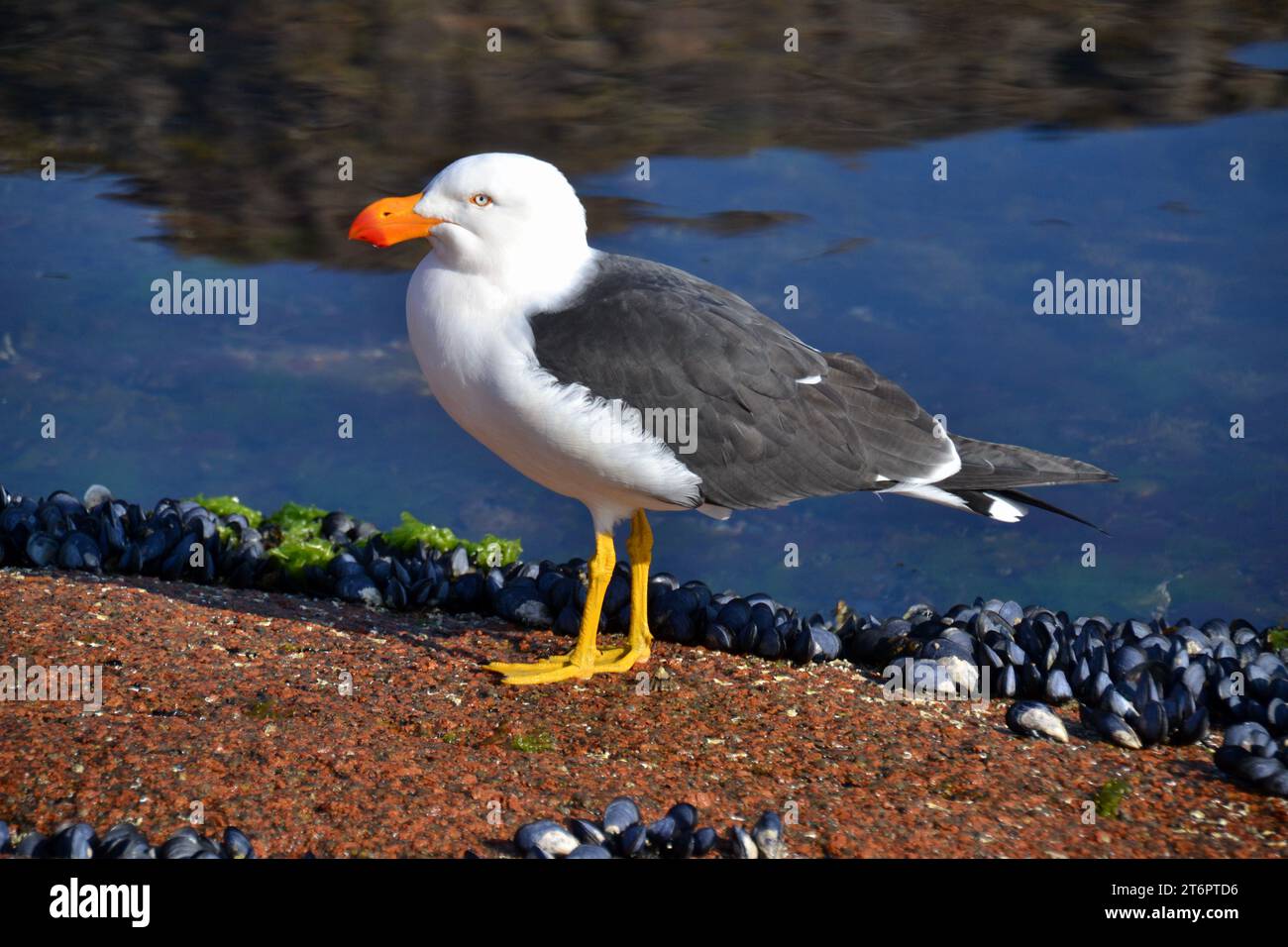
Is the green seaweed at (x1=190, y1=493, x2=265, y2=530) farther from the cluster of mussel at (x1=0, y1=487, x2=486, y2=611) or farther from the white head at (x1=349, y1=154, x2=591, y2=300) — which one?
the white head at (x1=349, y1=154, x2=591, y2=300)

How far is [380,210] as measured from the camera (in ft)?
18.2

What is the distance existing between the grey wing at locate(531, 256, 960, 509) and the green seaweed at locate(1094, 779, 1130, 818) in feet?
5.43

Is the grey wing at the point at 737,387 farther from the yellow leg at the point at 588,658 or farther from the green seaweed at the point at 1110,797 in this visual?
the green seaweed at the point at 1110,797

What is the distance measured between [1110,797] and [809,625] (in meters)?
1.86

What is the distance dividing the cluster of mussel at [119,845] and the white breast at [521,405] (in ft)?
6.71

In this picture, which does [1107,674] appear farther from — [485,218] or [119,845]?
[119,845]

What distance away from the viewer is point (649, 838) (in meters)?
4.27

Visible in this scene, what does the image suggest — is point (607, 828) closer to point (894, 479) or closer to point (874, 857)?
point (874, 857)

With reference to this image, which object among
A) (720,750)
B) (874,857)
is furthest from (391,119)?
(874,857)

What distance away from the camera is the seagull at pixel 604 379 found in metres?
5.43

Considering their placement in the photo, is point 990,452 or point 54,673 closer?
point 54,673

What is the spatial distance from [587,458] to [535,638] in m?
1.28

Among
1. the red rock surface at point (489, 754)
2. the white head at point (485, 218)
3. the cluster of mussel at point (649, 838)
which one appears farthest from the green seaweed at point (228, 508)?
the cluster of mussel at point (649, 838)

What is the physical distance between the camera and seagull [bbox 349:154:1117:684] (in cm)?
543
